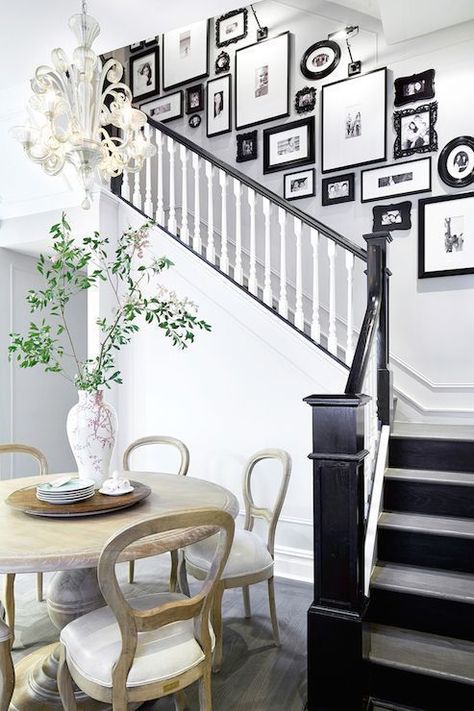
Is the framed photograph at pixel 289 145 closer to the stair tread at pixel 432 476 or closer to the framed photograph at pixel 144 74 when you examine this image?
the framed photograph at pixel 144 74

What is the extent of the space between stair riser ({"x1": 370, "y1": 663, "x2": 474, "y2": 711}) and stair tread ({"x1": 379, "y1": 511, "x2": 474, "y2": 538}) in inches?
24.6

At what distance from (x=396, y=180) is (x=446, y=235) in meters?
0.60

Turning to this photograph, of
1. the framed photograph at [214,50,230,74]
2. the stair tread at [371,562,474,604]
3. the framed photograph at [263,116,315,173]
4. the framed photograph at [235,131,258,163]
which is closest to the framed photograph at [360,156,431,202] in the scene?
the framed photograph at [263,116,315,173]

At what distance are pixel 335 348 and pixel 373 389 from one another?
0.54 metres

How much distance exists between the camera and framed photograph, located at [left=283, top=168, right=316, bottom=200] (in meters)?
4.28

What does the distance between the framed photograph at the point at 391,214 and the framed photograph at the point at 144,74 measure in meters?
2.85

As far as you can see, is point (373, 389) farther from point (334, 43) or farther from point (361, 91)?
point (334, 43)

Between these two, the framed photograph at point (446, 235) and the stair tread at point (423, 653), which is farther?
the framed photograph at point (446, 235)

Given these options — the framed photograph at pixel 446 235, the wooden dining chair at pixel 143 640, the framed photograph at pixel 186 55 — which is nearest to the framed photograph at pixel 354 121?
the framed photograph at pixel 446 235

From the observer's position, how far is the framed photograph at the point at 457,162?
3633 millimetres

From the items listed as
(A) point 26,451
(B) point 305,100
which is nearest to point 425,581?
(A) point 26,451

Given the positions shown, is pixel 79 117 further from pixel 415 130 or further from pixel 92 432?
pixel 415 130

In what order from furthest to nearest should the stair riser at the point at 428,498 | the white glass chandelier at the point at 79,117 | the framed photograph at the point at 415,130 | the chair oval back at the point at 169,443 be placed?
the framed photograph at the point at 415,130 < the chair oval back at the point at 169,443 < the white glass chandelier at the point at 79,117 < the stair riser at the point at 428,498

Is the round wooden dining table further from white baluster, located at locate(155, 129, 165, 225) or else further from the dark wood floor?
white baluster, located at locate(155, 129, 165, 225)
